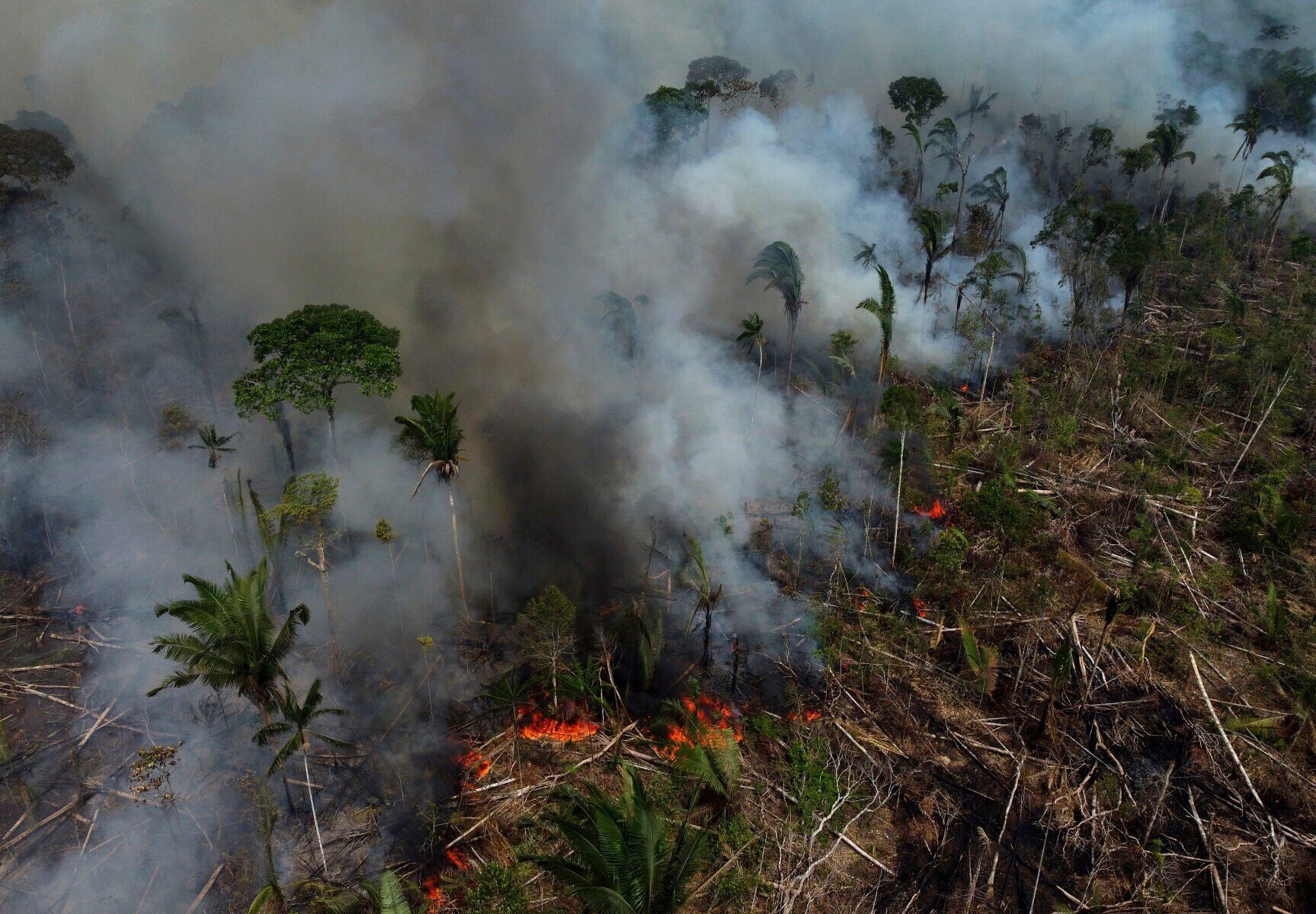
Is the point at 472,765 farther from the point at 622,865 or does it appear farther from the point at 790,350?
the point at 790,350

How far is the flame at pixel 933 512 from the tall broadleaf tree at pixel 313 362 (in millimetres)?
15969

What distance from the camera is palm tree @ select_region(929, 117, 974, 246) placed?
4125 centimetres

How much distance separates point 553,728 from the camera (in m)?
16.0

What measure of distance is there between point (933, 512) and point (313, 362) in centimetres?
1851

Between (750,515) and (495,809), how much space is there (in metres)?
10.8

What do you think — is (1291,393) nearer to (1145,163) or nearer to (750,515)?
(750,515)

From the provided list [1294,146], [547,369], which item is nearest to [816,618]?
[547,369]

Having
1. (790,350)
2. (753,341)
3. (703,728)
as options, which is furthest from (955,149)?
(703,728)

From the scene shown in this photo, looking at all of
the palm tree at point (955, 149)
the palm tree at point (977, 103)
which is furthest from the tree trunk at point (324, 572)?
the palm tree at point (977, 103)

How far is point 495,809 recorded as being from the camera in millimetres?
14250

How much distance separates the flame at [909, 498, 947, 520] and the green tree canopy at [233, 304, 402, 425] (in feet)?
52.4

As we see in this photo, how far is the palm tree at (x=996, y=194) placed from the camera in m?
40.3

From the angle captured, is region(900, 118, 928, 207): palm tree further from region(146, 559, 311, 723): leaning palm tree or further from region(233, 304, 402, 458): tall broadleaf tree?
region(146, 559, 311, 723): leaning palm tree

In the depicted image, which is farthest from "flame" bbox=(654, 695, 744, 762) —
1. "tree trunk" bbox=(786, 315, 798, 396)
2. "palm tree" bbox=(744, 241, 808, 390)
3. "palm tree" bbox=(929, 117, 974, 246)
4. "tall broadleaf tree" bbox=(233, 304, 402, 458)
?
"palm tree" bbox=(929, 117, 974, 246)
